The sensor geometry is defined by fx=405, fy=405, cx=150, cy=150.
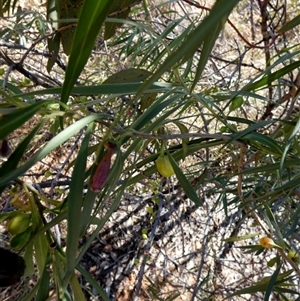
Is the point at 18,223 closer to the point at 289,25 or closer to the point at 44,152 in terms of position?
the point at 44,152

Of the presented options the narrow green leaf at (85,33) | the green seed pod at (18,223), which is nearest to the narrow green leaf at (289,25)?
the narrow green leaf at (85,33)

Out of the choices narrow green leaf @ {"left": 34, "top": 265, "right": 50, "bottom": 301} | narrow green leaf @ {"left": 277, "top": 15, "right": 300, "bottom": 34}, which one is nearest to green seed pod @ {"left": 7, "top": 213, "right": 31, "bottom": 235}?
narrow green leaf @ {"left": 34, "top": 265, "right": 50, "bottom": 301}

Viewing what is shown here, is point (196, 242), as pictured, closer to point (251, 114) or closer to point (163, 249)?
point (163, 249)

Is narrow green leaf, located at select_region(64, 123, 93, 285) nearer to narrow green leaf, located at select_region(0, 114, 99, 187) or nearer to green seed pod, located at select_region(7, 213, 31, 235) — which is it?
narrow green leaf, located at select_region(0, 114, 99, 187)

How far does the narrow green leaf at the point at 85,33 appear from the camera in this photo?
0.38 m

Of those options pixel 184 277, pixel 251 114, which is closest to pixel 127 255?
pixel 184 277

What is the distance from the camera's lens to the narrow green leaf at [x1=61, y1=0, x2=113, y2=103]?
380mm

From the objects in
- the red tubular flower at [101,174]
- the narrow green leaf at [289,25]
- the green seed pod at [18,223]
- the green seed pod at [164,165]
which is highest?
the narrow green leaf at [289,25]

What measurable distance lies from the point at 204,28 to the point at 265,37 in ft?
4.17

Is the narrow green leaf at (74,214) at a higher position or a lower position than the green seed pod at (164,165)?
lower

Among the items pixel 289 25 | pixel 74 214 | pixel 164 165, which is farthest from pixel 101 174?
pixel 289 25

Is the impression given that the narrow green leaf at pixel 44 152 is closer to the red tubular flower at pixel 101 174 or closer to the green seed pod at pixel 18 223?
the red tubular flower at pixel 101 174

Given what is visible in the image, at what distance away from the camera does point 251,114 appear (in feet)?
7.82

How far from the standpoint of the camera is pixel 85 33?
1.34 ft
